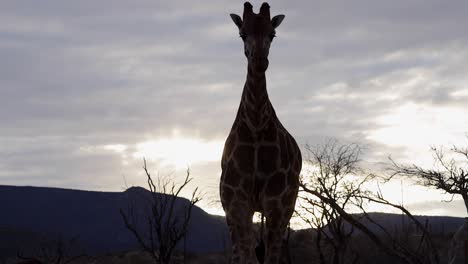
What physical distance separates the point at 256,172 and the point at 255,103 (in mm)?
890

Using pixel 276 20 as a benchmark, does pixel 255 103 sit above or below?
below

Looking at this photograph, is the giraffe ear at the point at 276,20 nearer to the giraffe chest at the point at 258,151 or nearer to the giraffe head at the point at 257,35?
the giraffe head at the point at 257,35

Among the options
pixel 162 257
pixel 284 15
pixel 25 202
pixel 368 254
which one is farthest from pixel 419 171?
pixel 25 202

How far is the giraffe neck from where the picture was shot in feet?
29.6

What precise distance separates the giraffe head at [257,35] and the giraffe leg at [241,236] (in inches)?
73.3

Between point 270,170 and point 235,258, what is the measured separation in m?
1.21

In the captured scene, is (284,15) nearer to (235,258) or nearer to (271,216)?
(271,216)

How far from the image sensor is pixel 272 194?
905 cm

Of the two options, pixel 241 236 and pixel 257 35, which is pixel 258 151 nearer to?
pixel 241 236

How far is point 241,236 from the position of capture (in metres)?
8.91

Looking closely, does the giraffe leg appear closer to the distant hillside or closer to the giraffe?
the giraffe

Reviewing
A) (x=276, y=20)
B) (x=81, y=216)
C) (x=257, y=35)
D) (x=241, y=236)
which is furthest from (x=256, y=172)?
(x=81, y=216)

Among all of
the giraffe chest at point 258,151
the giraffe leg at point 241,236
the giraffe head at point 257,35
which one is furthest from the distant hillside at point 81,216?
the giraffe head at point 257,35

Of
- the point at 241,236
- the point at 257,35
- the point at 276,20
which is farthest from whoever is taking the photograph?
the point at 276,20
